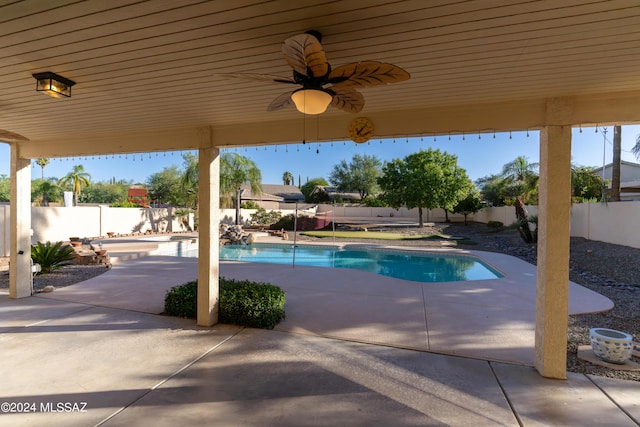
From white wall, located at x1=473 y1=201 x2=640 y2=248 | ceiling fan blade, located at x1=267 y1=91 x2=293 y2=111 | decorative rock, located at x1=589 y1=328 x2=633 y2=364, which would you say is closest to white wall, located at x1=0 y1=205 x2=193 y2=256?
ceiling fan blade, located at x1=267 y1=91 x2=293 y2=111

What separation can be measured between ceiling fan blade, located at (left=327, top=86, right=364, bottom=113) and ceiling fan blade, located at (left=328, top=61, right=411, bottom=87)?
0.40 feet

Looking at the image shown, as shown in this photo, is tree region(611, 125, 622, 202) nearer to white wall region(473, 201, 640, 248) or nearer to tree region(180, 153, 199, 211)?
white wall region(473, 201, 640, 248)

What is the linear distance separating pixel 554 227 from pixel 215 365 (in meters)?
3.71

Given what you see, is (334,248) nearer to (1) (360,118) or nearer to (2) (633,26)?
(1) (360,118)

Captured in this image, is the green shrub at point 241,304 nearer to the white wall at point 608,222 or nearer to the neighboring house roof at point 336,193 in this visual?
the white wall at point 608,222

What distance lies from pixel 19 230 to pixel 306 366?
5.79 meters

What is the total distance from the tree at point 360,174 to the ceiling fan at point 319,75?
35.7m

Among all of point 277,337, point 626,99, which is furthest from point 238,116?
point 626,99

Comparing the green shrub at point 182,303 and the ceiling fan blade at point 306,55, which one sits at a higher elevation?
the ceiling fan blade at point 306,55

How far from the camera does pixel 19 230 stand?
566cm

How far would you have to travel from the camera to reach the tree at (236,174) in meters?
19.7

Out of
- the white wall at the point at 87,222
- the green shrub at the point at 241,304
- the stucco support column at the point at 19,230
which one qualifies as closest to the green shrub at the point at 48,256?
the stucco support column at the point at 19,230

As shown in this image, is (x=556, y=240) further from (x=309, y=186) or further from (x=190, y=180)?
(x=309, y=186)

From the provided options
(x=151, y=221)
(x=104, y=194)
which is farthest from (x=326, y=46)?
(x=104, y=194)
